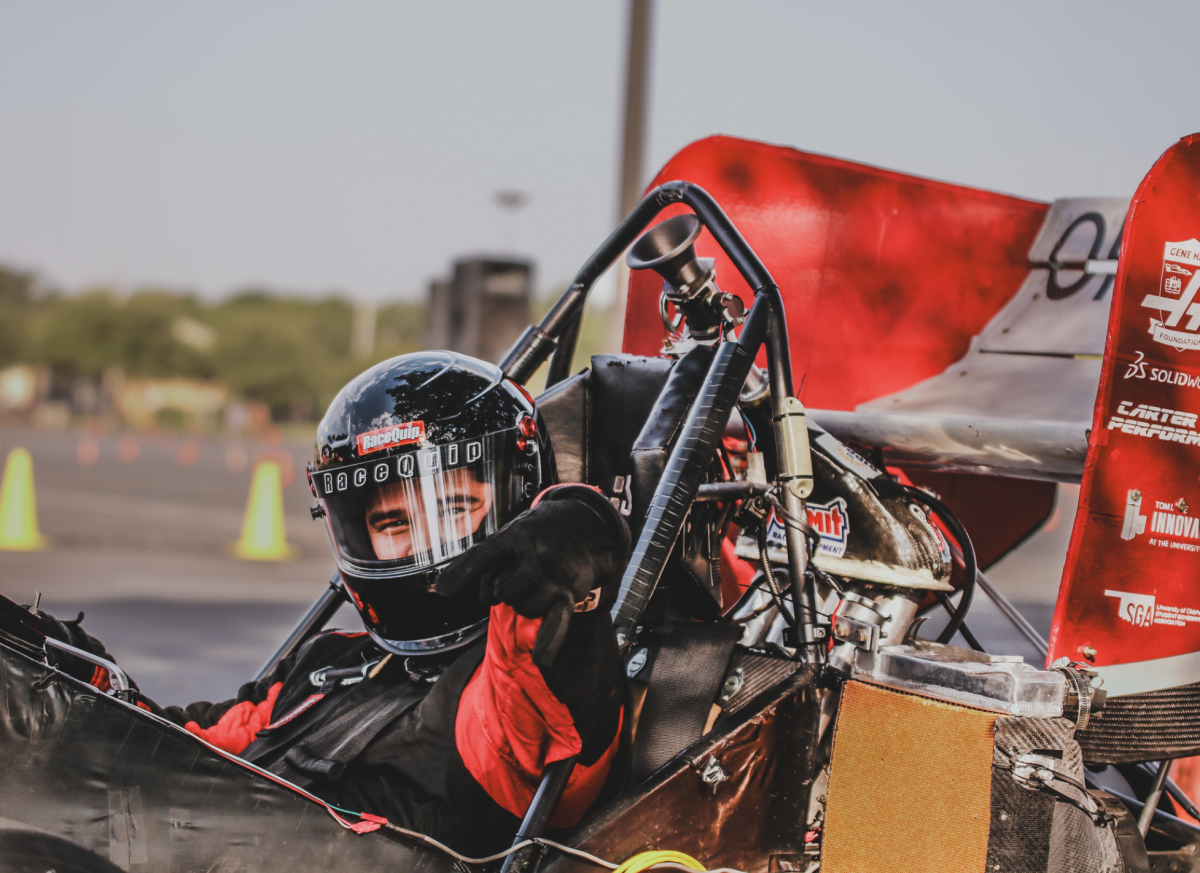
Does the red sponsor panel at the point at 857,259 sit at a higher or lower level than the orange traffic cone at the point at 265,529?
higher

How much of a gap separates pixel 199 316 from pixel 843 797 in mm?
75918

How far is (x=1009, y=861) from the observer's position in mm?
1643

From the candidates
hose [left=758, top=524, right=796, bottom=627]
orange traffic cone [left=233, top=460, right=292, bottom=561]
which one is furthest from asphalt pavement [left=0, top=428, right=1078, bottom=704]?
hose [left=758, top=524, right=796, bottom=627]

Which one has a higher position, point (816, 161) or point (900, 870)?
point (816, 161)

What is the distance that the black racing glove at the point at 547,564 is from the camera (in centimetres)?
135

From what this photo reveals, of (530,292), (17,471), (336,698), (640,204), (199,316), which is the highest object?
(640,204)

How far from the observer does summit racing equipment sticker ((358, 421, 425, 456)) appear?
2.00 meters

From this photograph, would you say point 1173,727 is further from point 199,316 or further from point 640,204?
point 199,316

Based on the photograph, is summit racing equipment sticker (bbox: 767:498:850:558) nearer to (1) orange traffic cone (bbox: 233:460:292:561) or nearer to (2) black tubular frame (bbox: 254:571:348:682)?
(2) black tubular frame (bbox: 254:571:348:682)

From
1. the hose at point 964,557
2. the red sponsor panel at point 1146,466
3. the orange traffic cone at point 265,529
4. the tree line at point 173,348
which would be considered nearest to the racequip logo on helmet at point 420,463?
the hose at point 964,557

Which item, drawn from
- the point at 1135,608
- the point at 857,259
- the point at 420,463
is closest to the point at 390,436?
the point at 420,463

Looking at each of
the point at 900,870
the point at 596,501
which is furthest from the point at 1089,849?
the point at 596,501

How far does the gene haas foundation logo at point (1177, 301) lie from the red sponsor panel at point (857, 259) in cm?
113

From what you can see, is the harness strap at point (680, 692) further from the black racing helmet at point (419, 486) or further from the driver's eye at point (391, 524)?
the driver's eye at point (391, 524)
